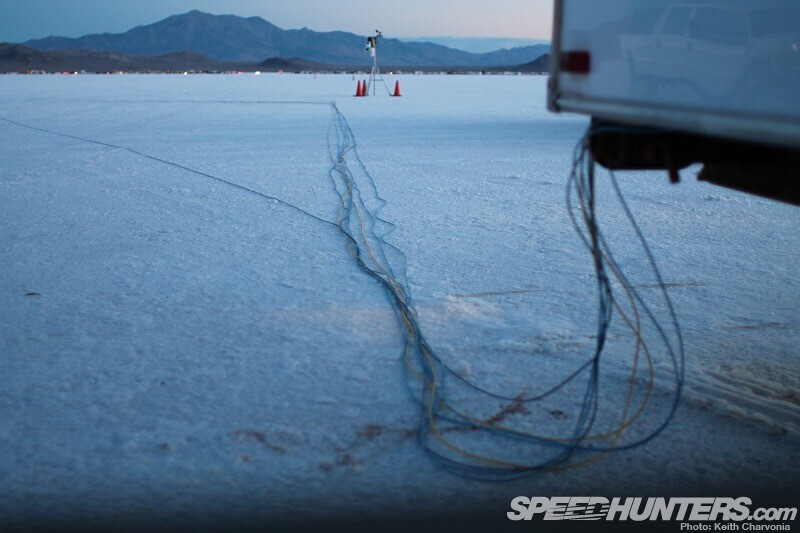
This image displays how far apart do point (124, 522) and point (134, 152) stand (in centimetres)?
1010

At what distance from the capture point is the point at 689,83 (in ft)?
8.51

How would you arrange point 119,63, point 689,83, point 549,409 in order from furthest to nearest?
point 119,63 → point 549,409 → point 689,83

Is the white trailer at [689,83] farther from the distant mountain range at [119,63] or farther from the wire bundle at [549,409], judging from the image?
the distant mountain range at [119,63]

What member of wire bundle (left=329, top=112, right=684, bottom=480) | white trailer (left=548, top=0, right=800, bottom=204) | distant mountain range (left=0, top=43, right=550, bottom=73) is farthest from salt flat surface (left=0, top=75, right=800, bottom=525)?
Result: distant mountain range (left=0, top=43, right=550, bottom=73)

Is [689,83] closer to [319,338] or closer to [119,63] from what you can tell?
[319,338]

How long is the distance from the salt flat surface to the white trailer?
3.33ft

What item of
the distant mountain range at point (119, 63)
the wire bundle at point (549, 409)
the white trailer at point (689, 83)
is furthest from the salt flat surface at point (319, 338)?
the distant mountain range at point (119, 63)

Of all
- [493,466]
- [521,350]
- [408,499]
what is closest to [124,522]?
[408,499]

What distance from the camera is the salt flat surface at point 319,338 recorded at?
2.58m

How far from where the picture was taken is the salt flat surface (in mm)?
2584

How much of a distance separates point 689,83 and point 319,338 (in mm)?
2147

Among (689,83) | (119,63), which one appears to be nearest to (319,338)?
(689,83)

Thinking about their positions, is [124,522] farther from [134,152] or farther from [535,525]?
[134,152]

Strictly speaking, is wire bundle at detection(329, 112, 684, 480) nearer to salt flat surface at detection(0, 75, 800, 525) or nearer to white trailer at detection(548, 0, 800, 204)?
salt flat surface at detection(0, 75, 800, 525)
